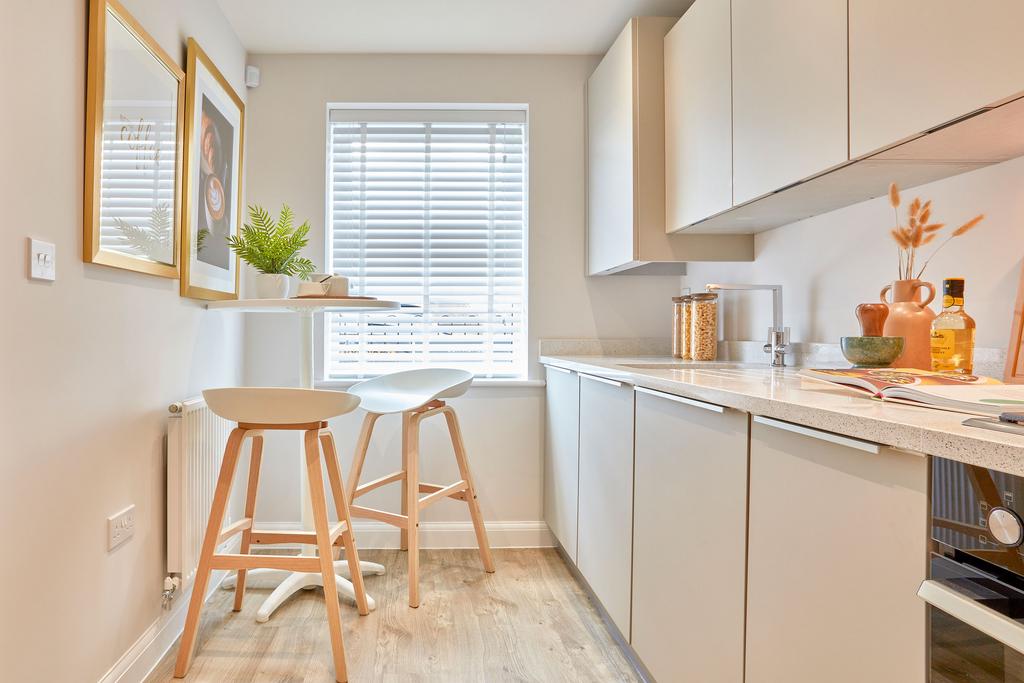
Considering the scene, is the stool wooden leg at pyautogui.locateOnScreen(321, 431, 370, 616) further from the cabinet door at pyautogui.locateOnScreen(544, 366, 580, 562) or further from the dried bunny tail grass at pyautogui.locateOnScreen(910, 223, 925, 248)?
the dried bunny tail grass at pyautogui.locateOnScreen(910, 223, 925, 248)

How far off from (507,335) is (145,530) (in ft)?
5.93

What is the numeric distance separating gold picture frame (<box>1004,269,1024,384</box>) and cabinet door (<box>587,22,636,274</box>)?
1.33m

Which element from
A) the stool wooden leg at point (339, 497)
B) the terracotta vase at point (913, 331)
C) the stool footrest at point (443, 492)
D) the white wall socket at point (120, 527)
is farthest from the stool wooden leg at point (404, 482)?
the terracotta vase at point (913, 331)

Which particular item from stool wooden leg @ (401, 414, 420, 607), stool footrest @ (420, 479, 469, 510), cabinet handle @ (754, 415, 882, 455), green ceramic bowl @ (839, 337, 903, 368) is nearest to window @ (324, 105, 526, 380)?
stool footrest @ (420, 479, 469, 510)

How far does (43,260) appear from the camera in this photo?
1395mm

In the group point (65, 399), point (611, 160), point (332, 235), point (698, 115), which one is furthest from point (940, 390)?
point (332, 235)

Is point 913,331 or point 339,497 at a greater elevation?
point 913,331

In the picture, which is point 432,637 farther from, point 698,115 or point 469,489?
point 698,115

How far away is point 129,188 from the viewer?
5.94 ft

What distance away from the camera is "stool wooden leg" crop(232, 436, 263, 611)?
7.39 feet

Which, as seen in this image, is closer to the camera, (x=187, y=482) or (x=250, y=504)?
(x=187, y=482)

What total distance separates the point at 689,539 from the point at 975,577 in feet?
2.60

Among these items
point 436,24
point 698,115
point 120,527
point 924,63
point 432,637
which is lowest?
point 432,637


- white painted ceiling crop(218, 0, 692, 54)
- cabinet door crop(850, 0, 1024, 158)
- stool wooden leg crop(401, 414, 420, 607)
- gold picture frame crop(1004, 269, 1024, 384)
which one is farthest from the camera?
white painted ceiling crop(218, 0, 692, 54)
